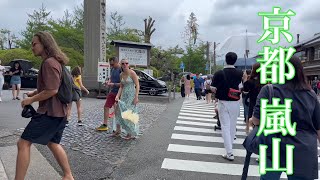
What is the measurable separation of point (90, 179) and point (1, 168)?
1299mm

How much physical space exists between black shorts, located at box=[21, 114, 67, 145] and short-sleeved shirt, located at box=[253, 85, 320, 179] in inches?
94.8

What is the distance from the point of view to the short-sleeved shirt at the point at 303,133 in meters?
2.61

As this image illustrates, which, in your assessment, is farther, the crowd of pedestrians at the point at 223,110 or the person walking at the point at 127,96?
the person walking at the point at 127,96

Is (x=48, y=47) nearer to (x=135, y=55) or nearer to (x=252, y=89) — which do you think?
(x=252, y=89)

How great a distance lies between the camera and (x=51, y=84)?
3.32 m

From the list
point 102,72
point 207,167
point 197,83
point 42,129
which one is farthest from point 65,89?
point 197,83

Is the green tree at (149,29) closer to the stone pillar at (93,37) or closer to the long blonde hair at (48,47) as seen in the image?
the stone pillar at (93,37)

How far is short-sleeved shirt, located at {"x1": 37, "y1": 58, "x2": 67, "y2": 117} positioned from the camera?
3.33 m

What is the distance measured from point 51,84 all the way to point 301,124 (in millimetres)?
2523

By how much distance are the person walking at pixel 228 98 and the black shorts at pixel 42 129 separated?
296 cm

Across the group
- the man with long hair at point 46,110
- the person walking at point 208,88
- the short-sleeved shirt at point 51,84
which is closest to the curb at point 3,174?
the man with long hair at point 46,110

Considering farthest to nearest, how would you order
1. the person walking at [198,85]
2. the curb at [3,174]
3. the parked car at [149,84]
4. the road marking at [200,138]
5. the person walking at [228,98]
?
the parked car at [149,84] < the person walking at [198,85] < the road marking at [200,138] < the person walking at [228,98] < the curb at [3,174]

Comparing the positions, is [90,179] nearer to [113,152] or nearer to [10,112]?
[113,152]

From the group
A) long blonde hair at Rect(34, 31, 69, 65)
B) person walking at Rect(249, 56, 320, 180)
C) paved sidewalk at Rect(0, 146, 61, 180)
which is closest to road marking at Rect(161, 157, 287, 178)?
paved sidewalk at Rect(0, 146, 61, 180)
